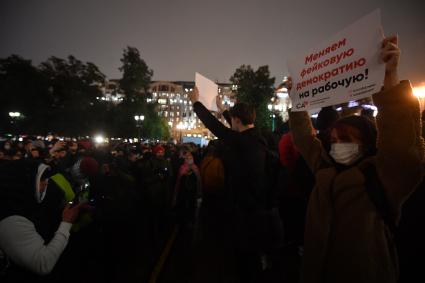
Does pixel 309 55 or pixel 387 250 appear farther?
pixel 309 55

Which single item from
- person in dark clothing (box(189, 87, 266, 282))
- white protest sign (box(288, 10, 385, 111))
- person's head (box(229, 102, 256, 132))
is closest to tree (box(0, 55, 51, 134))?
person's head (box(229, 102, 256, 132))

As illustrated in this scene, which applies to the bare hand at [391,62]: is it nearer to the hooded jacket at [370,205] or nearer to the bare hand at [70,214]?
the hooded jacket at [370,205]

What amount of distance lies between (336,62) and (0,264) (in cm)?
352

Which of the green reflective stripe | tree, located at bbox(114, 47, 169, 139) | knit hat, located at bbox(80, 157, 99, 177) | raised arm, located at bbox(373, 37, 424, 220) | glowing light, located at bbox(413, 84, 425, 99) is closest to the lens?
raised arm, located at bbox(373, 37, 424, 220)

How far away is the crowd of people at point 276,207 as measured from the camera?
1.79 meters

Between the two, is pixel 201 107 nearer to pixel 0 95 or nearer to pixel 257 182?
pixel 257 182

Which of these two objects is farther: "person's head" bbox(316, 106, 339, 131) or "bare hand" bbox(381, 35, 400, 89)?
"person's head" bbox(316, 106, 339, 131)

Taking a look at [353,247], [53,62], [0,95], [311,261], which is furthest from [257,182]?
[53,62]

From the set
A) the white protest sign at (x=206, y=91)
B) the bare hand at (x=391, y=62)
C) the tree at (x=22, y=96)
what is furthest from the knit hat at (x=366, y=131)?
the tree at (x=22, y=96)

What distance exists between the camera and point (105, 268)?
4797 millimetres

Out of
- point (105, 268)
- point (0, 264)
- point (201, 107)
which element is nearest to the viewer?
point (0, 264)

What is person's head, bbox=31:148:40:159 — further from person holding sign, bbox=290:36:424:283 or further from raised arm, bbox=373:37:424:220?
raised arm, bbox=373:37:424:220

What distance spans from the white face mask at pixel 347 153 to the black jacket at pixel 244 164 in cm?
96

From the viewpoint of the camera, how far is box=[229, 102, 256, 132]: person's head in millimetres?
3090
